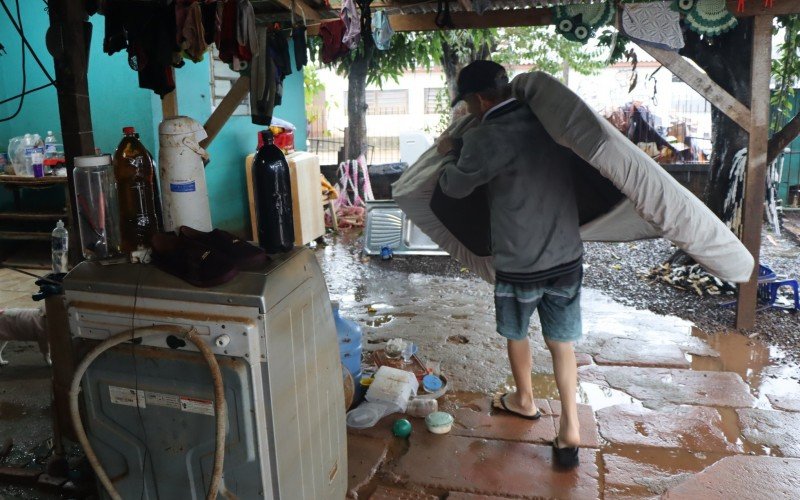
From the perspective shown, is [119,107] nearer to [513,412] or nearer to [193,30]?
[193,30]

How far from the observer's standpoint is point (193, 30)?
320 centimetres

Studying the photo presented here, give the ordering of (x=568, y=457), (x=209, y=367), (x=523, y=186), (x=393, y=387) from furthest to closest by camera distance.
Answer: (x=393, y=387) < (x=568, y=457) < (x=523, y=186) < (x=209, y=367)

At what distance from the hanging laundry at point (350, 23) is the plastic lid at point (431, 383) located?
2.59 m

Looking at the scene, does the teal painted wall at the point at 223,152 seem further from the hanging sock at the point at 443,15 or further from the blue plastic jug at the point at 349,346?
the blue plastic jug at the point at 349,346

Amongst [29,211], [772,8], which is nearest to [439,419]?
[772,8]

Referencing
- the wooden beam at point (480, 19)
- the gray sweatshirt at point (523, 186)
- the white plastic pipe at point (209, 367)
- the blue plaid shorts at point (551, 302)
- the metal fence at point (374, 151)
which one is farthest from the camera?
the metal fence at point (374, 151)

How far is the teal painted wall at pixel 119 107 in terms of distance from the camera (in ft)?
21.5

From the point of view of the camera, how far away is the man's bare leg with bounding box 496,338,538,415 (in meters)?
3.54

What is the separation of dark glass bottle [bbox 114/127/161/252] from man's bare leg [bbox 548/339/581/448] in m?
2.15

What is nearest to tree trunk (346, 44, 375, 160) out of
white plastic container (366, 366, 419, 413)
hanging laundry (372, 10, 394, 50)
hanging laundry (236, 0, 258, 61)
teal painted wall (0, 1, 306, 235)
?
teal painted wall (0, 1, 306, 235)

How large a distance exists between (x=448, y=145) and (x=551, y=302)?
1077 millimetres

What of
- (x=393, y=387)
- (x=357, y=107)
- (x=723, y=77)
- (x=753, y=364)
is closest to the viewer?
(x=393, y=387)

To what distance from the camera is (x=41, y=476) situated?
3.10m

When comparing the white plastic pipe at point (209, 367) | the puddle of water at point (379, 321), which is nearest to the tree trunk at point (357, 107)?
the puddle of water at point (379, 321)
